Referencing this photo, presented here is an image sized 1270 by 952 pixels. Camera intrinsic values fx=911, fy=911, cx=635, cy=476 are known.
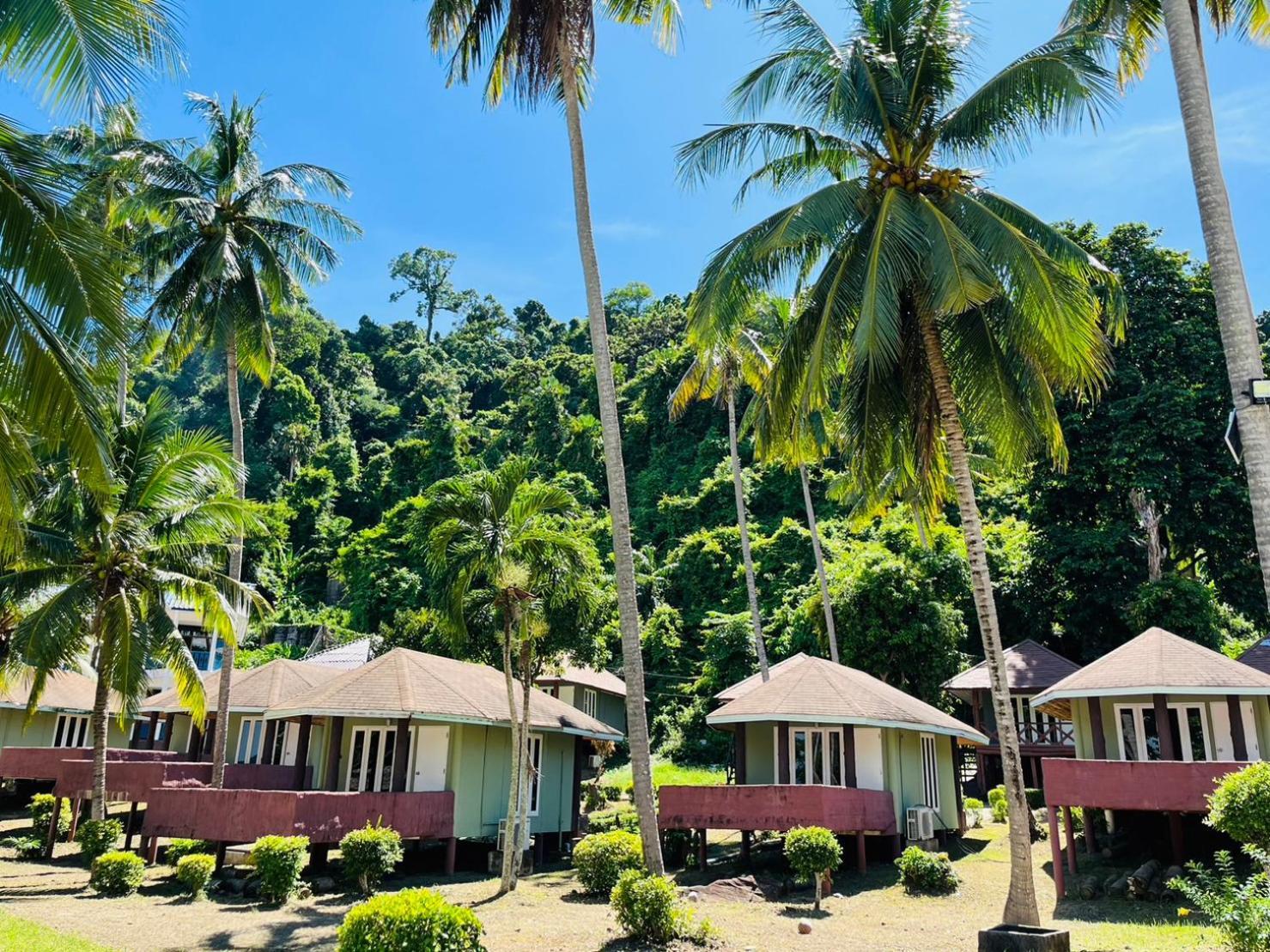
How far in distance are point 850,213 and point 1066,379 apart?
4.31m

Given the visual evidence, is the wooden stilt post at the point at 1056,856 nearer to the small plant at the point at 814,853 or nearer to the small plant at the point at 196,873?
the small plant at the point at 814,853

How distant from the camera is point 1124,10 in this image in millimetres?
14359

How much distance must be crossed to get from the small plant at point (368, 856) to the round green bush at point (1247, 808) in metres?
14.0

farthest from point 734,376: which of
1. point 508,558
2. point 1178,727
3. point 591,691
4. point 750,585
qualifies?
point 1178,727

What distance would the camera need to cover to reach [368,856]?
1752cm

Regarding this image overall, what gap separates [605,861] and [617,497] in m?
7.65

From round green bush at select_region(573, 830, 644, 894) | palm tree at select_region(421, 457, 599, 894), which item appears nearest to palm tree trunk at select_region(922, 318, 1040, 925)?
round green bush at select_region(573, 830, 644, 894)

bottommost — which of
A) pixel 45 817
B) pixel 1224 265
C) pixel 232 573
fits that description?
pixel 45 817

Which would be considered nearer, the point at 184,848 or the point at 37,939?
the point at 37,939

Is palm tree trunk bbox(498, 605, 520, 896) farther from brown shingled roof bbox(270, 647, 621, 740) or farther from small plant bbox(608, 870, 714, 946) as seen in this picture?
small plant bbox(608, 870, 714, 946)

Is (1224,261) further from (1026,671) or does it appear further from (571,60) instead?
(1026,671)

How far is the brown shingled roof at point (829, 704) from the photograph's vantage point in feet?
70.0

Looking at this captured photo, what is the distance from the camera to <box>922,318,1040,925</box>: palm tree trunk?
12203 millimetres

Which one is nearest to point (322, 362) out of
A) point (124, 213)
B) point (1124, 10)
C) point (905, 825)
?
point (124, 213)
